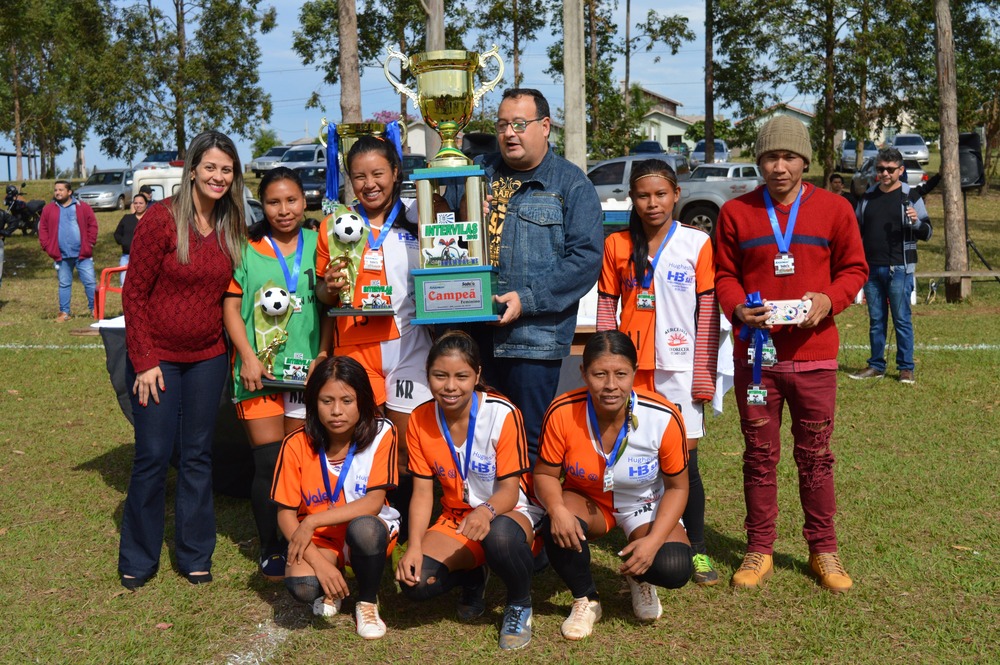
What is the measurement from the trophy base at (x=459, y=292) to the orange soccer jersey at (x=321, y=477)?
62 centimetres

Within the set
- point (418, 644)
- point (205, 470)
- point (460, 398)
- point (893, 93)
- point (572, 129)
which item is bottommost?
point (418, 644)

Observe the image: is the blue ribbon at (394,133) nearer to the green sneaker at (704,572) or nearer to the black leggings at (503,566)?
the black leggings at (503,566)

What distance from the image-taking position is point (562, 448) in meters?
Result: 3.85

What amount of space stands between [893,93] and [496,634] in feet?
88.2

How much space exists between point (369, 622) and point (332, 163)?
2165 millimetres

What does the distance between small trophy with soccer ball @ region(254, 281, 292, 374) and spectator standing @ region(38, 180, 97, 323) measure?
10.5 metres

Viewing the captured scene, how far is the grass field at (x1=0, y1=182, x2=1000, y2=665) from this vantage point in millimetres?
3715

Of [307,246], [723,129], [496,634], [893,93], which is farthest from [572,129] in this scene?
[723,129]

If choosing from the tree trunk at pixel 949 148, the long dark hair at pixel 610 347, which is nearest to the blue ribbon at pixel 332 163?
the long dark hair at pixel 610 347

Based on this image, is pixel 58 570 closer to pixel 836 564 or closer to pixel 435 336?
pixel 435 336

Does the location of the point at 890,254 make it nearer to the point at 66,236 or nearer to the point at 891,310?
the point at 891,310

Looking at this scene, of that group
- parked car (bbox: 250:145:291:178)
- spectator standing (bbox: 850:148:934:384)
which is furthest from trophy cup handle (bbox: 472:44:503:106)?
parked car (bbox: 250:145:291:178)

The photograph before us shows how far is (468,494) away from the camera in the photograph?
394 cm

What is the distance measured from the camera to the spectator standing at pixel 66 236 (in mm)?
13656
